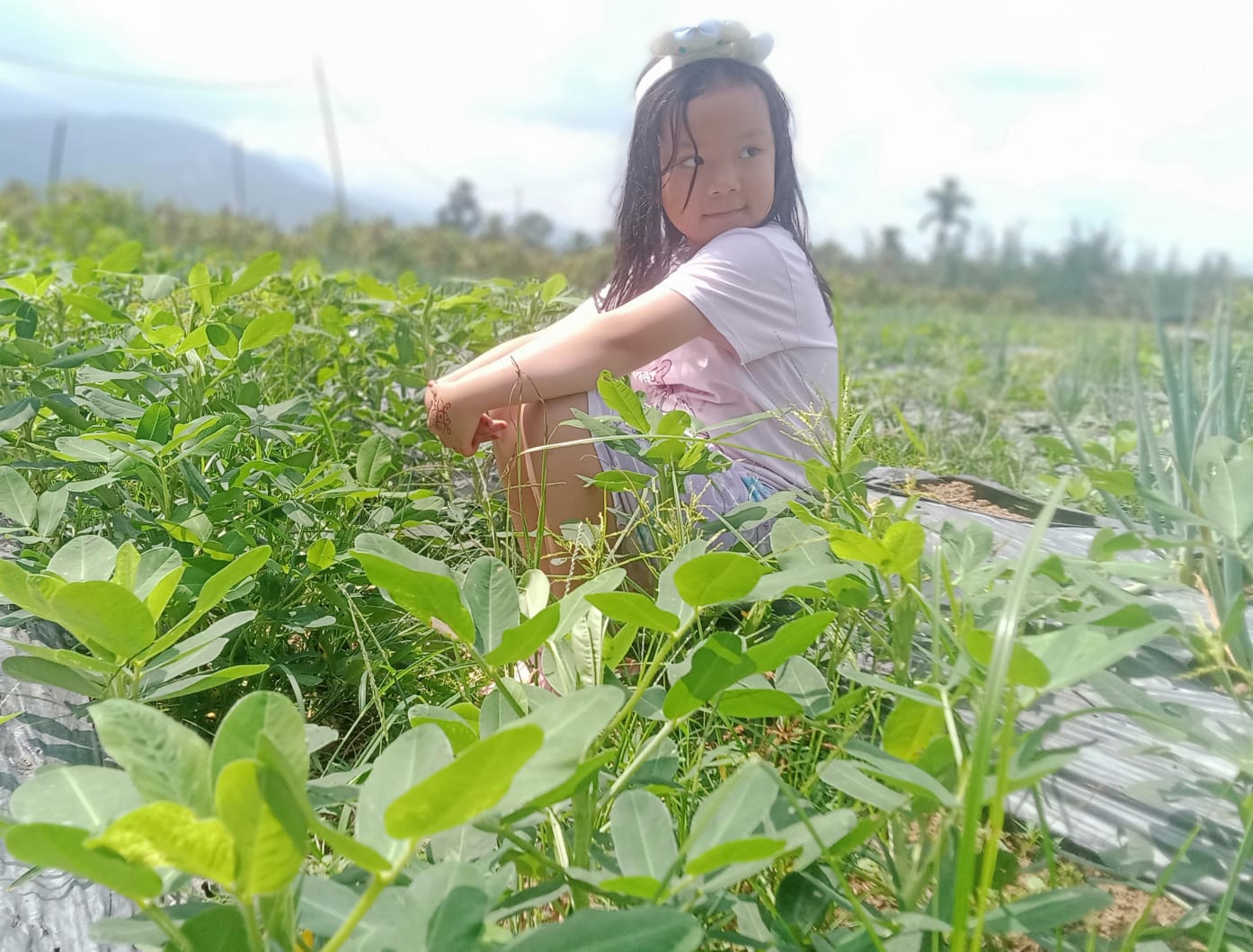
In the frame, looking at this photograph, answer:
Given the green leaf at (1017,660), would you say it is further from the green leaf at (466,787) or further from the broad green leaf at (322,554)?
the broad green leaf at (322,554)

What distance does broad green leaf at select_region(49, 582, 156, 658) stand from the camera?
2.01ft

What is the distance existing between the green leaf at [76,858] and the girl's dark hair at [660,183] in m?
1.40

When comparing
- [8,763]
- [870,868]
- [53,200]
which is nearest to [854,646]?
[870,868]

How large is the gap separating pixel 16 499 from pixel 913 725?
0.99 m

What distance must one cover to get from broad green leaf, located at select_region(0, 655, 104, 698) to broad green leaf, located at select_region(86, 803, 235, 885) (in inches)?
15.0

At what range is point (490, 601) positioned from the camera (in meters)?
0.69

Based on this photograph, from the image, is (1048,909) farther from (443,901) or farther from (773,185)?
(773,185)

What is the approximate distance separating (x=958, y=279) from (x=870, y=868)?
21991mm

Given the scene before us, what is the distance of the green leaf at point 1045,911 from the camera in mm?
525

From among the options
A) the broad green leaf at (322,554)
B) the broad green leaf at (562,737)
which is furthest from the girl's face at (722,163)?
the broad green leaf at (562,737)

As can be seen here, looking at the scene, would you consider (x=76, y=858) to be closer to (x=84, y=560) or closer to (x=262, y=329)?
(x=84, y=560)

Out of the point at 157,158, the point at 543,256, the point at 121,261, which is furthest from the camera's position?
the point at 157,158

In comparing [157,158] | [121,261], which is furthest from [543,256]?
[157,158]

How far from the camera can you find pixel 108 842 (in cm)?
40
